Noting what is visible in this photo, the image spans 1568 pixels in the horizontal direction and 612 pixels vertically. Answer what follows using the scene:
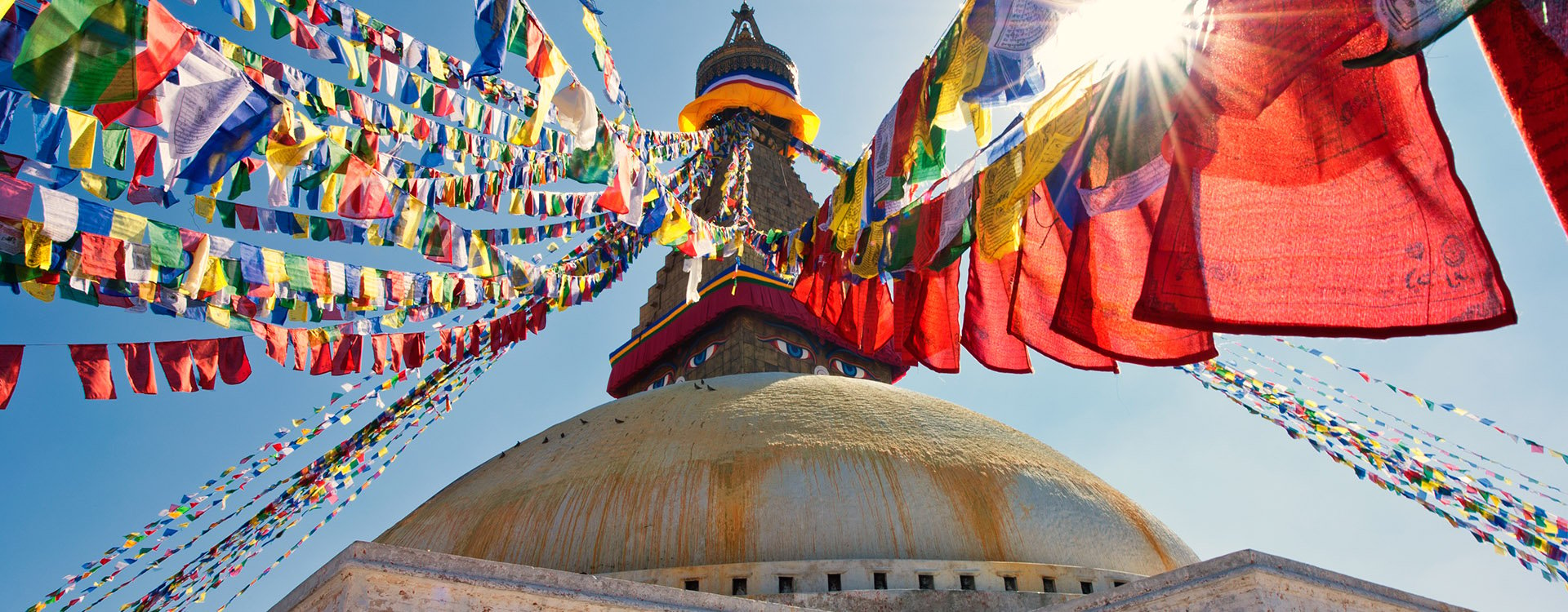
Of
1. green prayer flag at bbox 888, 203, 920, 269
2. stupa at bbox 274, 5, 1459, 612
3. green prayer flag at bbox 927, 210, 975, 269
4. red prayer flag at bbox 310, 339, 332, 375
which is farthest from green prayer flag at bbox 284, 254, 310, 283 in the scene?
green prayer flag at bbox 927, 210, 975, 269

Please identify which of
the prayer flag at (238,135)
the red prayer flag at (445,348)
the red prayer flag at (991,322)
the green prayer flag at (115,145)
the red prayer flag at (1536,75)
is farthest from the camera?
the red prayer flag at (445,348)

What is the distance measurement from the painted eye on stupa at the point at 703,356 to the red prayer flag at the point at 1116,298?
8.04 m

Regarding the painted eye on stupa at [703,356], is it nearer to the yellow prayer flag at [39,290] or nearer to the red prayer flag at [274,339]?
the red prayer flag at [274,339]

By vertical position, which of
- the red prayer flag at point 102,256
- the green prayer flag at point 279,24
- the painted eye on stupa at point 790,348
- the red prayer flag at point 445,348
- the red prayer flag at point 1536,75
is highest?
the green prayer flag at point 279,24

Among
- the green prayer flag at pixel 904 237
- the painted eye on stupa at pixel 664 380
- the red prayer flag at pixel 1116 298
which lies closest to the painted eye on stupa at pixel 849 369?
the painted eye on stupa at pixel 664 380

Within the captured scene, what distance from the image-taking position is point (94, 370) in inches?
199

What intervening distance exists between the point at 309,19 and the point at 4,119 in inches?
47.8

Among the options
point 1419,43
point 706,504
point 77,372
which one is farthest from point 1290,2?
point 77,372

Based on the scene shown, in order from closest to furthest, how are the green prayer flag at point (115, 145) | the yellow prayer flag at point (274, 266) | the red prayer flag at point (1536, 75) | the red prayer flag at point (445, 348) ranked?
1. the red prayer flag at point (1536, 75)
2. the green prayer flag at point (115, 145)
3. the yellow prayer flag at point (274, 266)
4. the red prayer flag at point (445, 348)

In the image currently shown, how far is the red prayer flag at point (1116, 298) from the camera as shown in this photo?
3355 mm

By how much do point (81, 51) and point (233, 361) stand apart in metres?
3.28

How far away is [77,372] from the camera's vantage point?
4.97m

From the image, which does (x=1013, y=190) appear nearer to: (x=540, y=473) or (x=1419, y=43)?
(x=1419, y=43)

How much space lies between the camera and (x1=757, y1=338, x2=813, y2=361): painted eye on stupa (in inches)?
439
